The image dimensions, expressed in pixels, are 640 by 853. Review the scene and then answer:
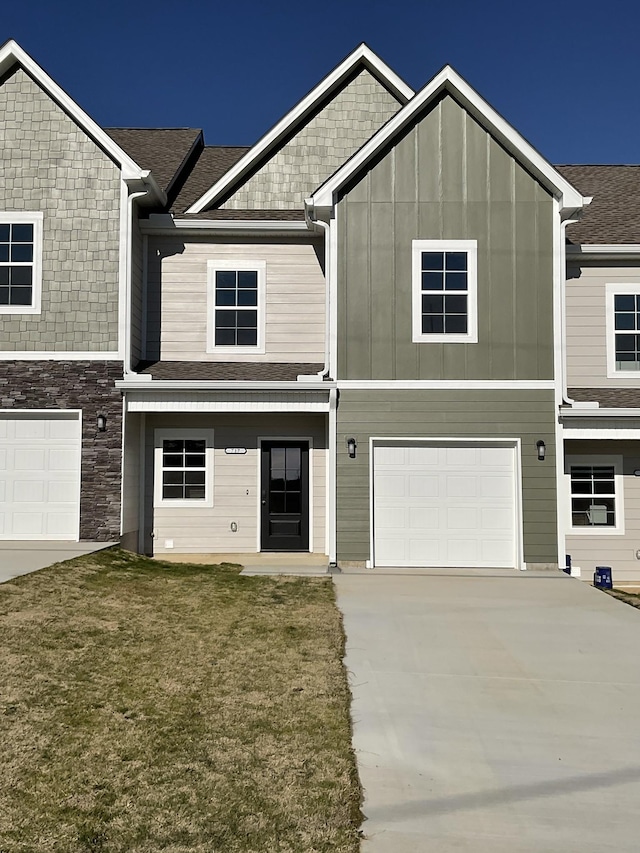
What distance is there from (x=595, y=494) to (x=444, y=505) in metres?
3.04

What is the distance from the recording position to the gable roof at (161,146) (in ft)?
47.0

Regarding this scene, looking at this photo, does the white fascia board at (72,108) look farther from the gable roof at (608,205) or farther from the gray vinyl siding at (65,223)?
the gable roof at (608,205)

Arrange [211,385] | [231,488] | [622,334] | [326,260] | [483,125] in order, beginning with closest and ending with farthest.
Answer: [211,385]
[483,125]
[326,260]
[231,488]
[622,334]

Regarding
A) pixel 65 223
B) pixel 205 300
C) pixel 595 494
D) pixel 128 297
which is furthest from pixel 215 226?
pixel 595 494

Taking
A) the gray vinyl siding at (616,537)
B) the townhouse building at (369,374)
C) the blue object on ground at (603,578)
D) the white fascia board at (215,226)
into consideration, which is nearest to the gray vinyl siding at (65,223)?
the townhouse building at (369,374)

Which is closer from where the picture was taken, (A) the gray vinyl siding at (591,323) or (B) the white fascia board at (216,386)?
(B) the white fascia board at (216,386)

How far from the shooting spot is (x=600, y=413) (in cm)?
1130

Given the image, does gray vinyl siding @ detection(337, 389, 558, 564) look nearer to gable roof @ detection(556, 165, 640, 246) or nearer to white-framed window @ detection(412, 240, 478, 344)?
white-framed window @ detection(412, 240, 478, 344)

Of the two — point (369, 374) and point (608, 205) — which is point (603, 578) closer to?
point (369, 374)

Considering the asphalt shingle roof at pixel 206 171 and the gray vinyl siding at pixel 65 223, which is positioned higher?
the asphalt shingle roof at pixel 206 171

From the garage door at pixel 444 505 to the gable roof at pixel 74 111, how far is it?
6319 millimetres

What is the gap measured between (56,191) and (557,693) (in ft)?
36.1

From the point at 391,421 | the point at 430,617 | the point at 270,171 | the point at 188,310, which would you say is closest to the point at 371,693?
the point at 430,617

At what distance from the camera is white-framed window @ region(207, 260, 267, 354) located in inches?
501
